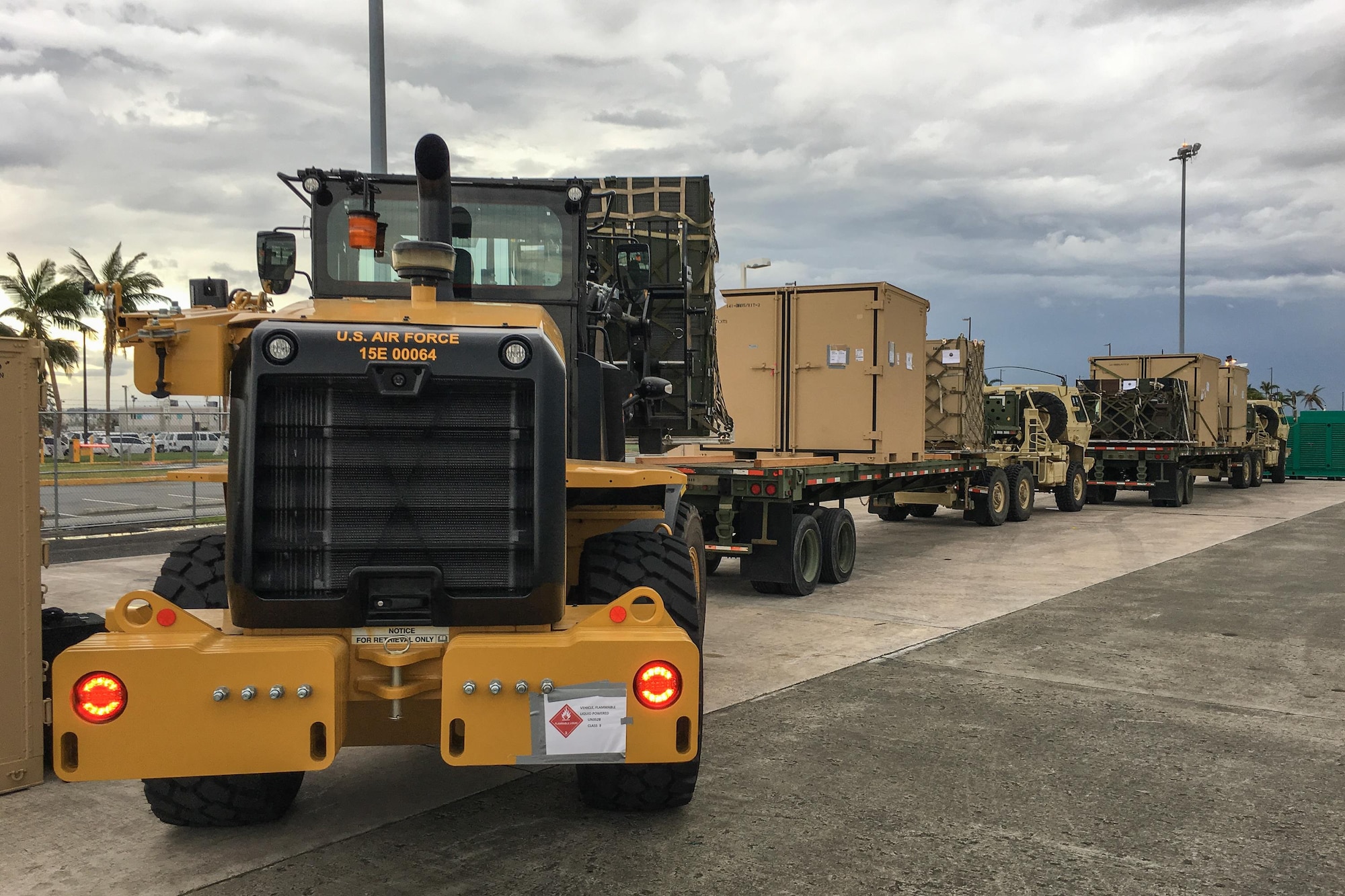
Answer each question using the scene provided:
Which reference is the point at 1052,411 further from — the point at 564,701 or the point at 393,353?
the point at 393,353

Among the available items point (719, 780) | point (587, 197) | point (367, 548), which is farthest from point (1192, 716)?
point (367, 548)

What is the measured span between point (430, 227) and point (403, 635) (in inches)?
64.9

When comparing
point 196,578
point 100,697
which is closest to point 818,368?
point 196,578

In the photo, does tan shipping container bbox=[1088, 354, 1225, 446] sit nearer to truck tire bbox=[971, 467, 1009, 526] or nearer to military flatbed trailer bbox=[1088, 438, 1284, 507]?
military flatbed trailer bbox=[1088, 438, 1284, 507]

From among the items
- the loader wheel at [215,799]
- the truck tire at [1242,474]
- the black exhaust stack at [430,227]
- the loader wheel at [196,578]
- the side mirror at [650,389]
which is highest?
the black exhaust stack at [430,227]

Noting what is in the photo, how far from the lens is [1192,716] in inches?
244

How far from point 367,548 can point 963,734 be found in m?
3.57

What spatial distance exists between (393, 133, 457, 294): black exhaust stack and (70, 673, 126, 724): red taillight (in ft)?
5.83

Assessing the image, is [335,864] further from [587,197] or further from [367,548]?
[587,197]

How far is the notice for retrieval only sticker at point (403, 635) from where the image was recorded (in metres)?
3.72

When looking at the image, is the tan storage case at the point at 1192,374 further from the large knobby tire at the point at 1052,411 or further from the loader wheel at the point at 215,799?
the loader wheel at the point at 215,799

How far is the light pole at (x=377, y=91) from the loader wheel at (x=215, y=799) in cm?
692

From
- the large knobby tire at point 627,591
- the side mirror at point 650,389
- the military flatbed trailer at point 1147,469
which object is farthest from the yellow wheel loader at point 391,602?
the military flatbed trailer at point 1147,469

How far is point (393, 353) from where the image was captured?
358 centimetres
